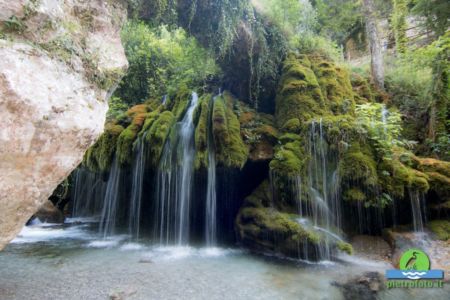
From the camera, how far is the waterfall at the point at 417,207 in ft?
18.9

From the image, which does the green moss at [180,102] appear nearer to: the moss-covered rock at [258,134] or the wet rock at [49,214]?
the moss-covered rock at [258,134]

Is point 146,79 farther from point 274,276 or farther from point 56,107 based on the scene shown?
point 274,276

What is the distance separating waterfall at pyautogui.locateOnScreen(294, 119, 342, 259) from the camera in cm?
588

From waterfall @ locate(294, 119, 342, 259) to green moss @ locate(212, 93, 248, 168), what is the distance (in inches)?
59.0

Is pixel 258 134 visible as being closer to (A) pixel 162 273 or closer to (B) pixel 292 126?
(B) pixel 292 126

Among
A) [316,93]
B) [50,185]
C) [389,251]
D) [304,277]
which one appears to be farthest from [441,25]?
[50,185]

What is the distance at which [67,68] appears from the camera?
343cm

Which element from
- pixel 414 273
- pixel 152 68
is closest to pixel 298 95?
pixel 414 273

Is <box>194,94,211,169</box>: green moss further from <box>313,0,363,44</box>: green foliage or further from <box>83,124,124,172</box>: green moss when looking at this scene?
<box>313,0,363,44</box>: green foliage

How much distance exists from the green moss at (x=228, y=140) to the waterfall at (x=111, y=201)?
311 centimetres

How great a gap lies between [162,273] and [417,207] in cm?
559

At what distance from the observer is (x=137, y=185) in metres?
7.52

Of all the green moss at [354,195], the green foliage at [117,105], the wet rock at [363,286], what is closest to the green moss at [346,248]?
the wet rock at [363,286]

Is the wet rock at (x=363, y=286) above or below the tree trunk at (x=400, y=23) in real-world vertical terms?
below
